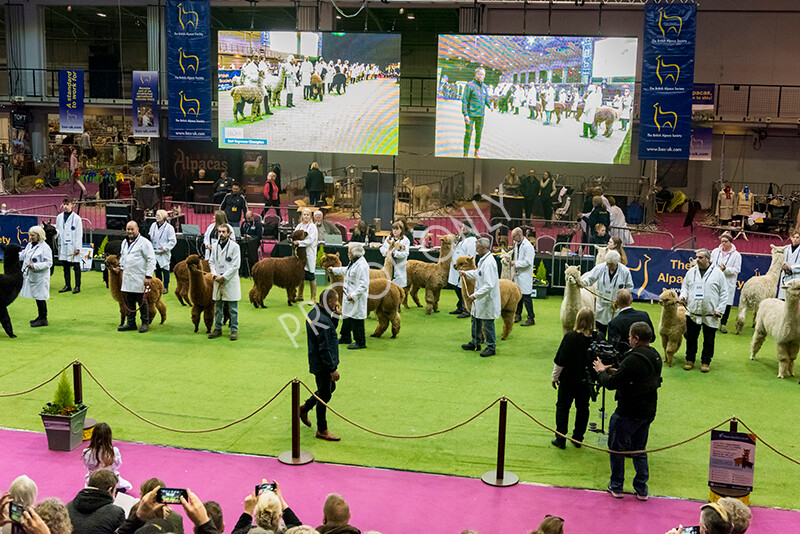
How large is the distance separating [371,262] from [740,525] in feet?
38.9

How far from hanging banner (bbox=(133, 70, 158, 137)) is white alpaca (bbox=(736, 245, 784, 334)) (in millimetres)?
17448

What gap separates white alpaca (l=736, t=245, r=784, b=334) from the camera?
1402cm

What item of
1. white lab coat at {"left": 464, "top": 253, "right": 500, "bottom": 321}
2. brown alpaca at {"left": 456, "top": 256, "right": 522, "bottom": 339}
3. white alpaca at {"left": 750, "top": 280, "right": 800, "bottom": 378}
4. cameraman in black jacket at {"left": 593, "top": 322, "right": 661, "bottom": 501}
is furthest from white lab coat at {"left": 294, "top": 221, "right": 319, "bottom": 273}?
cameraman in black jacket at {"left": 593, "top": 322, "right": 661, "bottom": 501}

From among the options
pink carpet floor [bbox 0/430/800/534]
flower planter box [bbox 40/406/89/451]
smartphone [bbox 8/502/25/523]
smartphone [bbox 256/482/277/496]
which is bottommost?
pink carpet floor [bbox 0/430/800/534]

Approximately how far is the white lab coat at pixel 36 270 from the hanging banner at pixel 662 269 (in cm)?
1041

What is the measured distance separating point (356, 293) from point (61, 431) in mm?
4792

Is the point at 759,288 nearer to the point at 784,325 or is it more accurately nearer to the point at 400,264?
the point at 784,325

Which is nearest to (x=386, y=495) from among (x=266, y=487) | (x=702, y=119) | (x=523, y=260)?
(x=266, y=487)

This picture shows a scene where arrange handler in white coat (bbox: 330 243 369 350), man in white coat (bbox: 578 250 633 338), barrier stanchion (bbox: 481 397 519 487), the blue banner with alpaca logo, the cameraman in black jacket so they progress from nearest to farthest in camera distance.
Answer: the cameraman in black jacket < barrier stanchion (bbox: 481 397 519 487) < man in white coat (bbox: 578 250 633 338) < handler in white coat (bbox: 330 243 369 350) < the blue banner with alpaca logo

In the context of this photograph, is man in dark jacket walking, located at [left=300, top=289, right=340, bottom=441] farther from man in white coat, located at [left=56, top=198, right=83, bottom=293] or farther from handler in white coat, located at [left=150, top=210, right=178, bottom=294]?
man in white coat, located at [left=56, top=198, right=83, bottom=293]

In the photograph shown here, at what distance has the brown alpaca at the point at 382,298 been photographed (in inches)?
531

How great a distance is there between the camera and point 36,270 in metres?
13.6

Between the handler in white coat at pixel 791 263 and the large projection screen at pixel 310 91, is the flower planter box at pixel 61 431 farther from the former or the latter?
the large projection screen at pixel 310 91

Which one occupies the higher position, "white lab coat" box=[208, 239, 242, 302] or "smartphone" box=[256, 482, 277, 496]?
"white lab coat" box=[208, 239, 242, 302]
